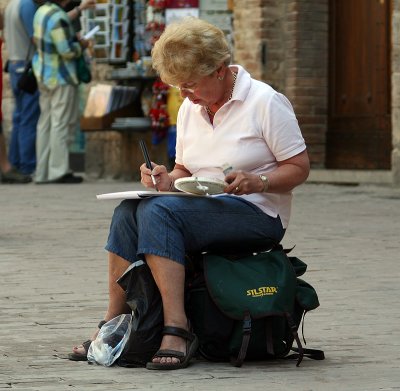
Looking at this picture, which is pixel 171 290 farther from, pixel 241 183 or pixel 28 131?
pixel 28 131

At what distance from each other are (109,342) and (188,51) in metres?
1.01

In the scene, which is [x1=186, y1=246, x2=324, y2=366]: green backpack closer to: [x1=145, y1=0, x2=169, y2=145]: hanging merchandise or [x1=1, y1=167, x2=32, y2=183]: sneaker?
[x1=145, y1=0, x2=169, y2=145]: hanging merchandise

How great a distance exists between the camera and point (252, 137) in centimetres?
529

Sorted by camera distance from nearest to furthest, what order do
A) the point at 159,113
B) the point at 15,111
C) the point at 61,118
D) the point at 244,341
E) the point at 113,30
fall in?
1. the point at 244,341
2. the point at 159,113
3. the point at 61,118
4. the point at 113,30
5. the point at 15,111

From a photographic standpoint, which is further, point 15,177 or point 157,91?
point 15,177

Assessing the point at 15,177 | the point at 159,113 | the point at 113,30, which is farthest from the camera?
the point at 15,177

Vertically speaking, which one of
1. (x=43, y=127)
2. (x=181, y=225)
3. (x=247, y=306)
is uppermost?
(x=181, y=225)

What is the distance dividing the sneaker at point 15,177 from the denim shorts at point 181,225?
1090 centimetres

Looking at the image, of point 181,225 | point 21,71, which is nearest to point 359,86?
point 21,71

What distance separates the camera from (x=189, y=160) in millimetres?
5410

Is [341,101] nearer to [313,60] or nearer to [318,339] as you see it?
[313,60]

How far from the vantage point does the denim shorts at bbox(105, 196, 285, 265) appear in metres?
5.05

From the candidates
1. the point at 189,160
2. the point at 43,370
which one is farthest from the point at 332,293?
the point at 43,370

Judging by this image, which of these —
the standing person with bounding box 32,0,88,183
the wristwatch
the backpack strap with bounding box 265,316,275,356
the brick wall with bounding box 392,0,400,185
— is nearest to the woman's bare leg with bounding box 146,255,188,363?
the backpack strap with bounding box 265,316,275,356
